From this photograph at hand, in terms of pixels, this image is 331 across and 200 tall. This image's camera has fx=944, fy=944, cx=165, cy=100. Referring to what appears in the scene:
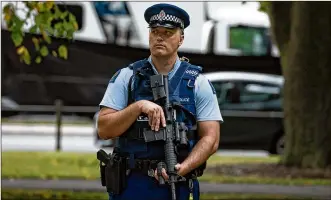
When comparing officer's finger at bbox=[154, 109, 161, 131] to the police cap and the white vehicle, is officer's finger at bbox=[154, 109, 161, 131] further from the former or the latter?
the white vehicle

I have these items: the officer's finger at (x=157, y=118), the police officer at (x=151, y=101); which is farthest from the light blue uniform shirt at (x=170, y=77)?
the officer's finger at (x=157, y=118)

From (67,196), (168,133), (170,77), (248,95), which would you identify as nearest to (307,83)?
(67,196)

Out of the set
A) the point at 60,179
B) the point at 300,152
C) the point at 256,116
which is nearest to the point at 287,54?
the point at 300,152

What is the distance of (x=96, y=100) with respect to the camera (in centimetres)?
2572

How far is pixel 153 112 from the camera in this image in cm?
442

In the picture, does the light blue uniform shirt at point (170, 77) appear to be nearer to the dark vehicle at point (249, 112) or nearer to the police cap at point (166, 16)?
the police cap at point (166, 16)

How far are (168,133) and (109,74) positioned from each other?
2158 centimetres

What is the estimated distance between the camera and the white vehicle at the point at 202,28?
23422 millimetres

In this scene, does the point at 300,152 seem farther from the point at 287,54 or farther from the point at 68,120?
the point at 68,120

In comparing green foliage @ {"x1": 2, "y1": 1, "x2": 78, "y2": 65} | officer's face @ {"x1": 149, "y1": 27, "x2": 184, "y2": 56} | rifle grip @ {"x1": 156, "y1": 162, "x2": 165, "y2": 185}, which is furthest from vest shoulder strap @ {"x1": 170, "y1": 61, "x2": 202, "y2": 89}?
green foliage @ {"x1": 2, "y1": 1, "x2": 78, "y2": 65}

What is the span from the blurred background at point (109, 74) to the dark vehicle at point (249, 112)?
22 mm

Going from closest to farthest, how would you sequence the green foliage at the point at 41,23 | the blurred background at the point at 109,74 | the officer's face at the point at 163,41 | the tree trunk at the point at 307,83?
the officer's face at the point at 163,41 → the green foliage at the point at 41,23 → the tree trunk at the point at 307,83 → the blurred background at the point at 109,74

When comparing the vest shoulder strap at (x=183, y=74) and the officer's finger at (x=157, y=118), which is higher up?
the vest shoulder strap at (x=183, y=74)

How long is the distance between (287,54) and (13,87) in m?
11.6
